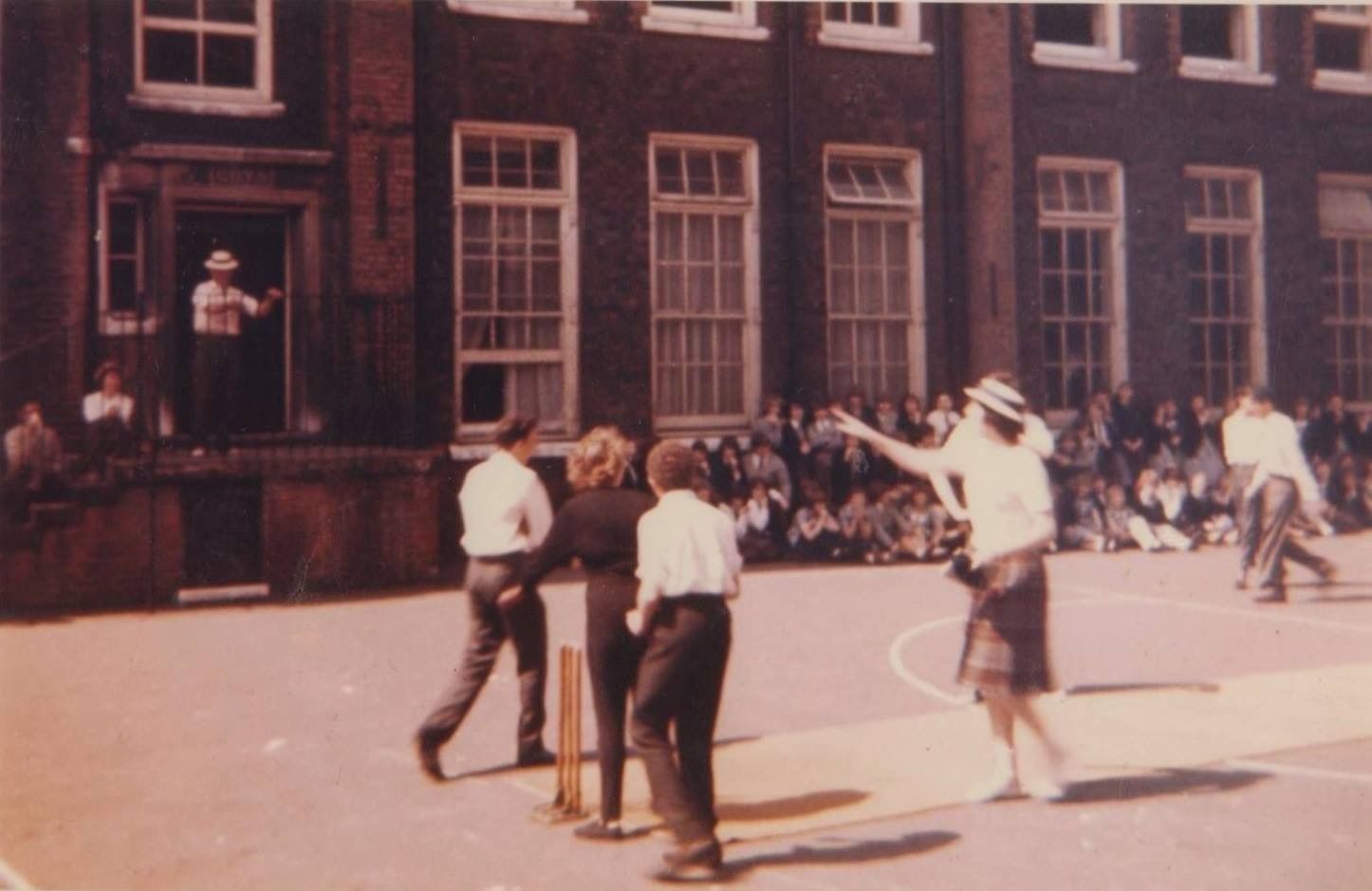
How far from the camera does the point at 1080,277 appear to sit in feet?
73.7

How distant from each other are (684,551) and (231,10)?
12.0 metres

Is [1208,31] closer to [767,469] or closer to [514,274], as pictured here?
[767,469]

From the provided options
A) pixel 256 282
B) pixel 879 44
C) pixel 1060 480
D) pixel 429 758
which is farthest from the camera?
pixel 879 44

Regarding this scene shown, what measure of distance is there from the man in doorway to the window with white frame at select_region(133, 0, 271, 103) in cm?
185

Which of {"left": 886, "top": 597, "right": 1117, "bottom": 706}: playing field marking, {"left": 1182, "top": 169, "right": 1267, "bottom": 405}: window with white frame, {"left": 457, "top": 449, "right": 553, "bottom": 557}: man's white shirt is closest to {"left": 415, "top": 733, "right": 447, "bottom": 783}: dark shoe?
{"left": 457, "top": 449, "right": 553, "bottom": 557}: man's white shirt

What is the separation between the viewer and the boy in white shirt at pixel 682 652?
6.62m

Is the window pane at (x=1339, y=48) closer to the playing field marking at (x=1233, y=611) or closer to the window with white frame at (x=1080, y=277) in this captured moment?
the window with white frame at (x=1080, y=277)

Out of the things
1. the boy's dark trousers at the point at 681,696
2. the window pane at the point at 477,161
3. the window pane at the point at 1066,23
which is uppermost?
the window pane at the point at 1066,23

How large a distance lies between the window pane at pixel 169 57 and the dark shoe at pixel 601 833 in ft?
38.0

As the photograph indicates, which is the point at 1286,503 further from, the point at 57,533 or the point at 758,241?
the point at 57,533

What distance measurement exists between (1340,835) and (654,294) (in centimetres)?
1314

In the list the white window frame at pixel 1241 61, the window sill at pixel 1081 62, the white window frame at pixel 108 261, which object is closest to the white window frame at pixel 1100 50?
the window sill at pixel 1081 62

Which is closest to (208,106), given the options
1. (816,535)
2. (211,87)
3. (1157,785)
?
(211,87)

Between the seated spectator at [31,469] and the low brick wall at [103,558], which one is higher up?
the seated spectator at [31,469]
